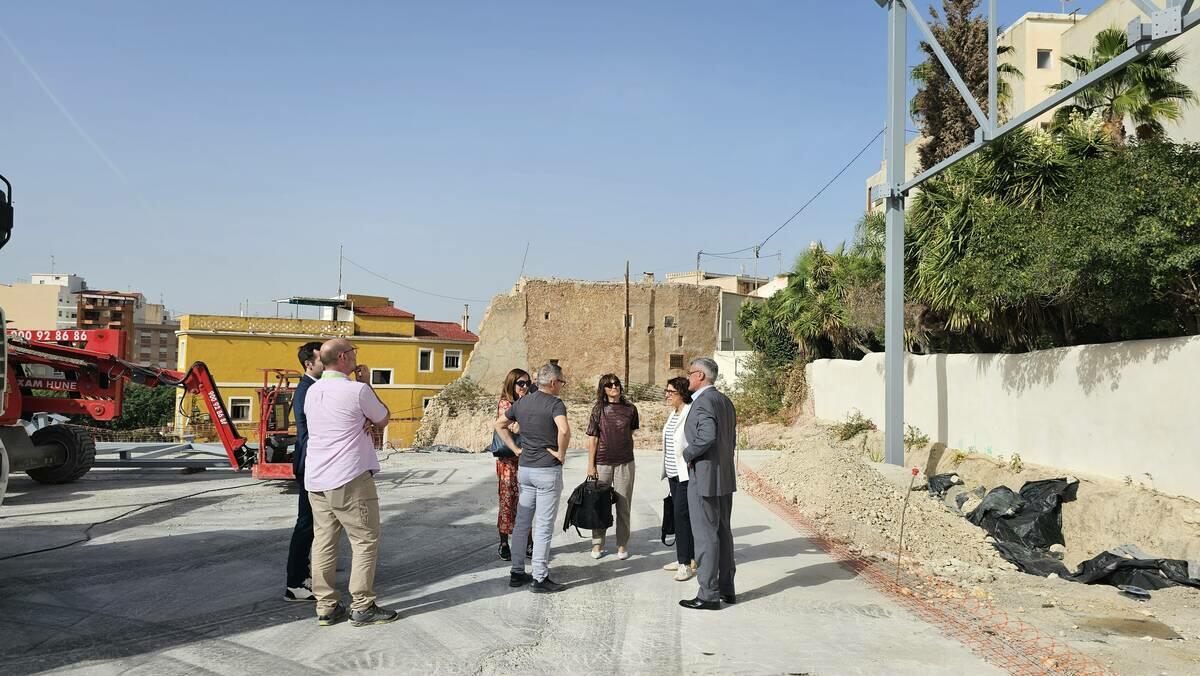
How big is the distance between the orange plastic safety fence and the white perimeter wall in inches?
141

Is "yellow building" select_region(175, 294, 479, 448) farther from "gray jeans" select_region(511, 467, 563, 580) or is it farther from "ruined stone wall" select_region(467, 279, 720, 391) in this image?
"gray jeans" select_region(511, 467, 563, 580)

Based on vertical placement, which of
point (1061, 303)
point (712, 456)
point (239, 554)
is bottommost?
point (239, 554)

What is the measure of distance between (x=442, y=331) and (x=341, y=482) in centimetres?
4758

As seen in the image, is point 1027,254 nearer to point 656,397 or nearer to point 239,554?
point 239,554

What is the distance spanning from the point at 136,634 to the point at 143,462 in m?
11.9

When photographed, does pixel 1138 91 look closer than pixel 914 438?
Yes

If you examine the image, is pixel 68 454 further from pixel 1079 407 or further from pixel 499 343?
pixel 499 343

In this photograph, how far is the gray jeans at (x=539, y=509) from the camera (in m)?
6.71

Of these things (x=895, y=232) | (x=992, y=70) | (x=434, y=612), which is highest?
(x=992, y=70)

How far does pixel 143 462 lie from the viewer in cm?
1611

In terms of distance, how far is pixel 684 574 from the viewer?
7.25m

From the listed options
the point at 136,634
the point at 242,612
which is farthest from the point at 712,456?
the point at 136,634

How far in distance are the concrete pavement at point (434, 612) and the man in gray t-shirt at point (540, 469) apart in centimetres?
33


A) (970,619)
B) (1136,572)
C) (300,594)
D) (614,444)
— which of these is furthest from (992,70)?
(300,594)
